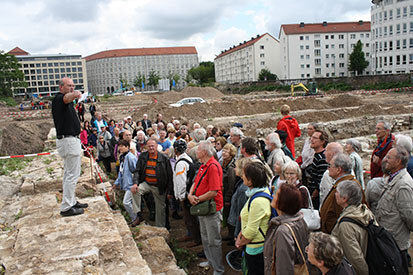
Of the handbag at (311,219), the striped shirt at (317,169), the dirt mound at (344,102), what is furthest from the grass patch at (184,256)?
the dirt mound at (344,102)

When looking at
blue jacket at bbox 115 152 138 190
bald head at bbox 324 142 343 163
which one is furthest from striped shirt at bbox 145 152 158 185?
bald head at bbox 324 142 343 163

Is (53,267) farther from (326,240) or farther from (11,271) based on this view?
(326,240)

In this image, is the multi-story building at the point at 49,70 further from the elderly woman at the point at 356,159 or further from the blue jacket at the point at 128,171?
the elderly woman at the point at 356,159

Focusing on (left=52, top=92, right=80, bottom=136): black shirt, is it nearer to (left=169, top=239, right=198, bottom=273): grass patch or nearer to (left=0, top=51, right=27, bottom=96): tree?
(left=169, top=239, right=198, bottom=273): grass patch

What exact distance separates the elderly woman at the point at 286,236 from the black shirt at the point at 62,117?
2836mm

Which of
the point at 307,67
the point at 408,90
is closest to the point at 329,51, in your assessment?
the point at 307,67

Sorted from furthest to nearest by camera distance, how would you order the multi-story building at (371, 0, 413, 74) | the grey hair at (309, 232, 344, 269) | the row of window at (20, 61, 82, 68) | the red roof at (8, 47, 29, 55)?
1. the red roof at (8, 47, 29, 55)
2. the row of window at (20, 61, 82, 68)
3. the multi-story building at (371, 0, 413, 74)
4. the grey hair at (309, 232, 344, 269)

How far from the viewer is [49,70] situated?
109 metres

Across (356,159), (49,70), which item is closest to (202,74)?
(49,70)

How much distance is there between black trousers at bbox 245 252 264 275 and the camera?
3496 mm

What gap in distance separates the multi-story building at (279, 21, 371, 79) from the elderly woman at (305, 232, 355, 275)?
7627cm

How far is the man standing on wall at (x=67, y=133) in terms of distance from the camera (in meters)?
4.10

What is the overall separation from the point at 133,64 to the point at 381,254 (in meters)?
137

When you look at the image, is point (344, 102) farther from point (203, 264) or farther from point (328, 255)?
point (328, 255)
